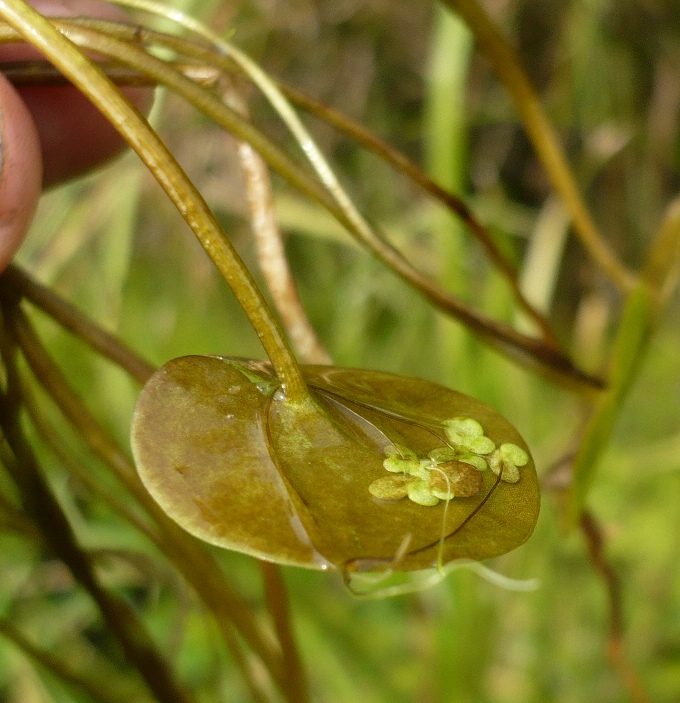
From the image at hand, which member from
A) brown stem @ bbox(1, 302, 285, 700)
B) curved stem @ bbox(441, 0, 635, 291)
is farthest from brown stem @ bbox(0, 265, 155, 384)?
curved stem @ bbox(441, 0, 635, 291)

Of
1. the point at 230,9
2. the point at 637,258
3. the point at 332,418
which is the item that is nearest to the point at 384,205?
the point at 230,9

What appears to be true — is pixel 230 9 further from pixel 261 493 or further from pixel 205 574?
pixel 261 493

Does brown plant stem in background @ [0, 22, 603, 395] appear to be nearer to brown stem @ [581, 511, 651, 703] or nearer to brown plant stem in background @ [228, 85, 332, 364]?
brown plant stem in background @ [228, 85, 332, 364]

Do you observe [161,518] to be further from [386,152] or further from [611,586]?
[611,586]

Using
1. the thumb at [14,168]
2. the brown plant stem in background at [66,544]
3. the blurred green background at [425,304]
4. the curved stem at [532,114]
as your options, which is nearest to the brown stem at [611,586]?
the blurred green background at [425,304]

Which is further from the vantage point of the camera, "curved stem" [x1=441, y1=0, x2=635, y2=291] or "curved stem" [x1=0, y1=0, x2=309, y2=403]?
"curved stem" [x1=441, y1=0, x2=635, y2=291]

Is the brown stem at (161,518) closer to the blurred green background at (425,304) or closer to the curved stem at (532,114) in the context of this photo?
the blurred green background at (425,304)

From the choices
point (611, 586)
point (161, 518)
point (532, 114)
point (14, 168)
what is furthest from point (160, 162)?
point (611, 586)
